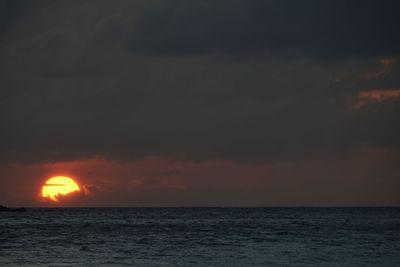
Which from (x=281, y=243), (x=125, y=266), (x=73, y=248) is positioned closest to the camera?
(x=125, y=266)

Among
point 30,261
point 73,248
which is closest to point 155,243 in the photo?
point 73,248

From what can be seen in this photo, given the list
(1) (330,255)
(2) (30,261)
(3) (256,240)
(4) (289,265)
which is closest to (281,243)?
(3) (256,240)

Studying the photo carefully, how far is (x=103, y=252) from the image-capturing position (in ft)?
120

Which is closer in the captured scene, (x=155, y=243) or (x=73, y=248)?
(x=73, y=248)

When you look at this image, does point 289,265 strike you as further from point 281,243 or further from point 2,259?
point 2,259

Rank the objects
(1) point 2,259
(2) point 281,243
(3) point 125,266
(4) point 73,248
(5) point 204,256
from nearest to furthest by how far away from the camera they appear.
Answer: (3) point 125,266
(1) point 2,259
(5) point 204,256
(4) point 73,248
(2) point 281,243

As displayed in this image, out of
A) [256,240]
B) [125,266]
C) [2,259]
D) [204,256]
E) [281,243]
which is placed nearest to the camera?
[125,266]

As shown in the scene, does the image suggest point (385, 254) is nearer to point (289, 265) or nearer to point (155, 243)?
point (289, 265)

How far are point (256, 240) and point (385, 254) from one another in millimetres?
13820

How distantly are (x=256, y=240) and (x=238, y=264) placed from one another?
16.4 metres

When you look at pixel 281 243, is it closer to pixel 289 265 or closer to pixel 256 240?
pixel 256 240

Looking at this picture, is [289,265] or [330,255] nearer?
[289,265]

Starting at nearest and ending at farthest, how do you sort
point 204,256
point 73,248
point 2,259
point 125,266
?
point 125,266
point 2,259
point 204,256
point 73,248

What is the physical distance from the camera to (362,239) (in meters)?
47.5
